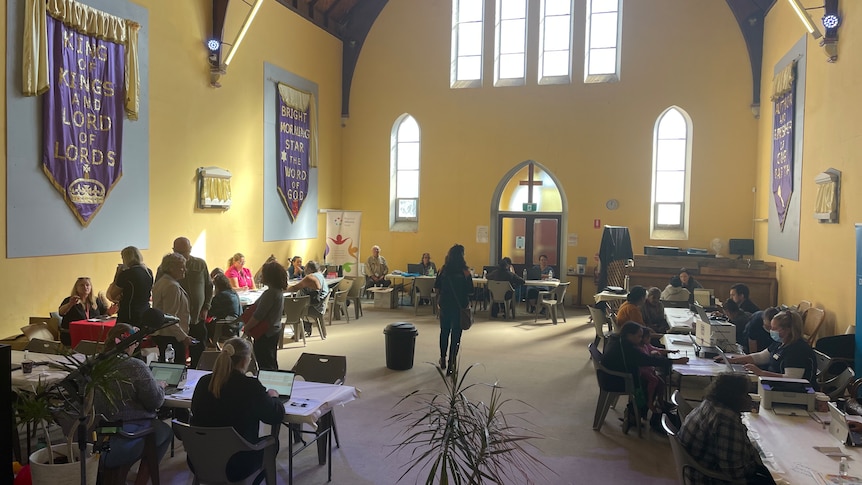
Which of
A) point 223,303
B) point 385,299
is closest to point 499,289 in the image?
point 385,299

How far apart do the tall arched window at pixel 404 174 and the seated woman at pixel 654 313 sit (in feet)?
25.2

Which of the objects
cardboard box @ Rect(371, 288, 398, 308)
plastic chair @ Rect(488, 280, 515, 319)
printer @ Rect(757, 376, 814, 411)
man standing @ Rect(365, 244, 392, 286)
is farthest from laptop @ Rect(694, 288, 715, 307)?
man standing @ Rect(365, 244, 392, 286)

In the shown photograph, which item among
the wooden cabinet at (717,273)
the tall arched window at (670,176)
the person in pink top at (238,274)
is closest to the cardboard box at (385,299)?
the person in pink top at (238,274)

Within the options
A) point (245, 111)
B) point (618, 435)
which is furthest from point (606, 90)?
point (618, 435)

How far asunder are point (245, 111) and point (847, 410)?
9.94 meters

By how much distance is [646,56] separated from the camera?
12.9 meters

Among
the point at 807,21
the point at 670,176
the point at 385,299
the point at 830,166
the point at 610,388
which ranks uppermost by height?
the point at 807,21

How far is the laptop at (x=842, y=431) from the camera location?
350 centimetres

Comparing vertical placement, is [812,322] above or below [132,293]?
below

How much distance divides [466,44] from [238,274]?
766 cm

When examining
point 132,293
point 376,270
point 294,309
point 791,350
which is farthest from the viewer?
point 376,270

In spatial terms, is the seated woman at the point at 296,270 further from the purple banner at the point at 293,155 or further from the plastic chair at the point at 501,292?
the plastic chair at the point at 501,292

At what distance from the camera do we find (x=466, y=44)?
46.6 ft

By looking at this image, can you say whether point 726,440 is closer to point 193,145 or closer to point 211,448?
point 211,448
